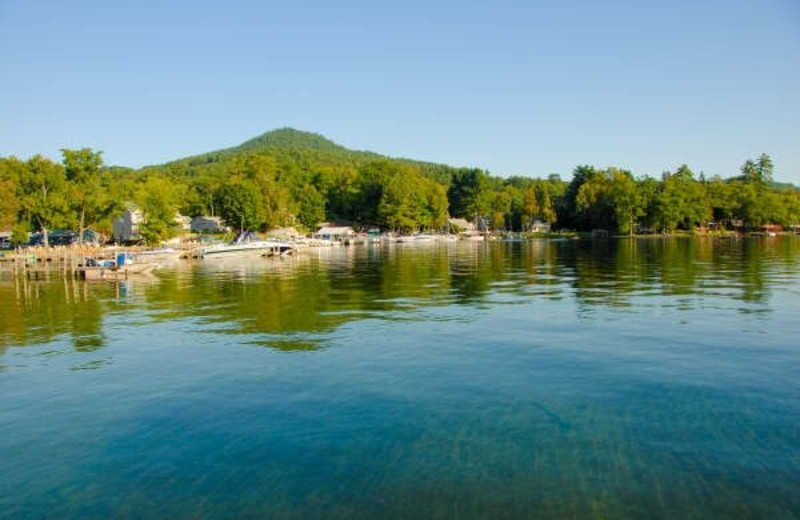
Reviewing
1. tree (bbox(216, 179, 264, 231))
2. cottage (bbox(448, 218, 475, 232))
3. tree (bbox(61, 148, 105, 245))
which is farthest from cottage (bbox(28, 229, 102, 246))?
cottage (bbox(448, 218, 475, 232))

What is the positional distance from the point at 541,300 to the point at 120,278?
1514 inches

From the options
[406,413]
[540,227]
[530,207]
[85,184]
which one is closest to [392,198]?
[530,207]

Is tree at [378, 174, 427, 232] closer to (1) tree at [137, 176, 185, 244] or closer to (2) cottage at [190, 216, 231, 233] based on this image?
(2) cottage at [190, 216, 231, 233]

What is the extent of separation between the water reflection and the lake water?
16.6 inches

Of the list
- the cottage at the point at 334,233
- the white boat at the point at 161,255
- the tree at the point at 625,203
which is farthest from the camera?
the tree at the point at 625,203

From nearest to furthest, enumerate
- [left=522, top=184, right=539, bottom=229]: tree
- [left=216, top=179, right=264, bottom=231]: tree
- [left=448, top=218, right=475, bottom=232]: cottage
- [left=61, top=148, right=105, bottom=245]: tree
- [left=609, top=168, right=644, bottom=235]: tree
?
[left=61, top=148, right=105, bottom=245]: tree, [left=216, top=179, right=264, bottom=231]: tree, [left=609, top=168, right=644, bottom=235]: tree, [left=522, top=184, right=539, bottom=229]: tree, [left=448, top=218, right=475, bottom=232]: cottage

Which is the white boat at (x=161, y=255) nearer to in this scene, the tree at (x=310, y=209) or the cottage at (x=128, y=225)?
the cottage at (x=128, y=225)

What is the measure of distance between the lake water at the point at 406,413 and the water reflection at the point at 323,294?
422 mm

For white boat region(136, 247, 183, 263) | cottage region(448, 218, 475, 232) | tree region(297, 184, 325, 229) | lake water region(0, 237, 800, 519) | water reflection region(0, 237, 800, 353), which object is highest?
tree region(297, 184, 325, 229)

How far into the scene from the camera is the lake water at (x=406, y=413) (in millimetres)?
10078

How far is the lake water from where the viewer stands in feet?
33.1

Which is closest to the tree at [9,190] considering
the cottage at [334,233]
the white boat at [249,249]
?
the white boat at [249,249]

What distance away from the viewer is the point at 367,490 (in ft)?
33.7

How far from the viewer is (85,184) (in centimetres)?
9150
